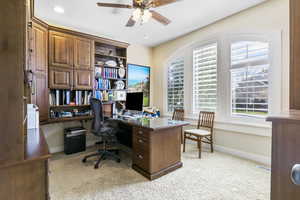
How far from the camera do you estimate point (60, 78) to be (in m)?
3.05

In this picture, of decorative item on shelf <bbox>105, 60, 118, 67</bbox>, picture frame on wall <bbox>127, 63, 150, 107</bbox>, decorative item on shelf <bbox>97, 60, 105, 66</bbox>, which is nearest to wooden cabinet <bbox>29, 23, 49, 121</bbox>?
decorative item on shelf <bbox>97, 60, 105, 66</bbox>

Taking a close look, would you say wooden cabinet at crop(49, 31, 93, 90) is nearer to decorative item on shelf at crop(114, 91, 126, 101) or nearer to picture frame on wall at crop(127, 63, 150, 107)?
decorative item on shelf at crop(114, 91, 126, 101)

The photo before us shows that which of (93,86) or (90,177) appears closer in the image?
(90,177)

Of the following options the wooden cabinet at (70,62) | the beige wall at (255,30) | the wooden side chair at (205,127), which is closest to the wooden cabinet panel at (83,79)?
the wooden cabinet at (70,62)

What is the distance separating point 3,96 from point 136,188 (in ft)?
5.80

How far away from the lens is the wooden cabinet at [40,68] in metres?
2.62

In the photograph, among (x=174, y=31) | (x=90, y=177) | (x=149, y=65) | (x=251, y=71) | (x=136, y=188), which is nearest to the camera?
(x=136, y=188)

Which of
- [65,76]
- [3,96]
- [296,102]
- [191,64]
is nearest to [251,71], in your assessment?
[191,64]

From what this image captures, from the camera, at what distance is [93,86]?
Result: 3.46 metres

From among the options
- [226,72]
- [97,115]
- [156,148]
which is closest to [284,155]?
[156,148]

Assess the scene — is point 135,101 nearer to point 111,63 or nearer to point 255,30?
point 111,63

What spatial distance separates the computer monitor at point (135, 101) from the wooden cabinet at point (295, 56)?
7.97ft

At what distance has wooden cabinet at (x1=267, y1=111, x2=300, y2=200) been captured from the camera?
A: 1.75 ft

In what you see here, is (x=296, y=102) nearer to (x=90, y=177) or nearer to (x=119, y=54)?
(x=90, y=177)
